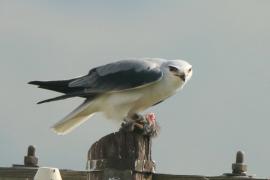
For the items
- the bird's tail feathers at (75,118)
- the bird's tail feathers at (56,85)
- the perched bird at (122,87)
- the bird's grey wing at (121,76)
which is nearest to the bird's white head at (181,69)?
the perched bird at (122,87)

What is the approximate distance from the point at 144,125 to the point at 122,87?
1.58 m

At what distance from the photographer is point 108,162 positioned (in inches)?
213

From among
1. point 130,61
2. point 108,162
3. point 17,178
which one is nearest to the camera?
point 108,162

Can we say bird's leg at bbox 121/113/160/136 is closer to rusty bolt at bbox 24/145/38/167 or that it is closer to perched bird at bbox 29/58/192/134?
perched bird at bbox 29/58/192/134

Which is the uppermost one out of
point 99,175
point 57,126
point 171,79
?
point 171,79

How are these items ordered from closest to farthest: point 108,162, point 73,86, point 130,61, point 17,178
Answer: point 108,162, point 17,178, point 73,86, point 130,61

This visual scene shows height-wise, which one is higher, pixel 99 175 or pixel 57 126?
pixel 57 126

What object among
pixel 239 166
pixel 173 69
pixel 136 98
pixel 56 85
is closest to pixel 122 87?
pixel 136 98

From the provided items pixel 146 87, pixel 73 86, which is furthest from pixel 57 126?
pixel 146 87

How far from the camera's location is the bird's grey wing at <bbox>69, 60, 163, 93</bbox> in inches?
298

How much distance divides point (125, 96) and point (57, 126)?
0.74 meters

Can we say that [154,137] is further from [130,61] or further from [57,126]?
[130,61]

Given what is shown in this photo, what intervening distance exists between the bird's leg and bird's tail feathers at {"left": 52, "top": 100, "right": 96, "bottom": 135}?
2.73 ft

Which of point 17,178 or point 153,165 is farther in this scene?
point 17,178
